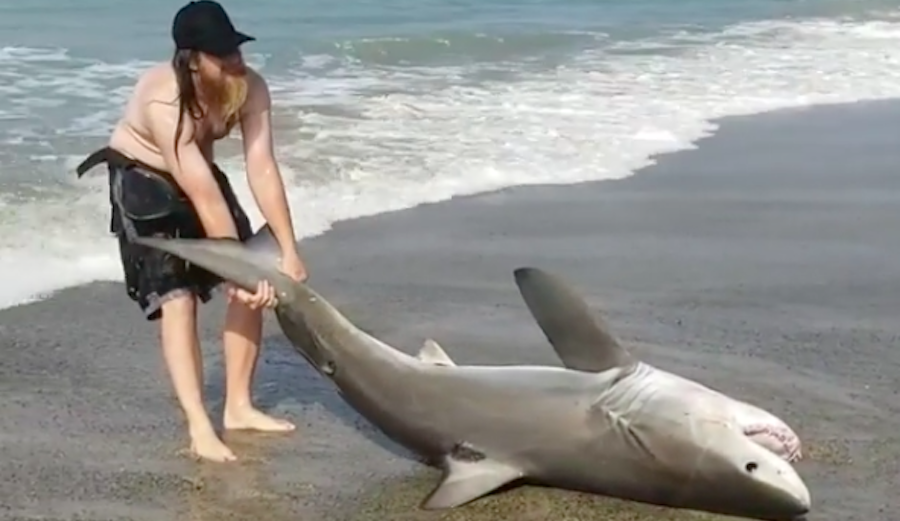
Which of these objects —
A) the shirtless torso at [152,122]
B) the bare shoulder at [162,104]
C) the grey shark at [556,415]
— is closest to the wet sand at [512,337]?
the grey shark at [556,415]

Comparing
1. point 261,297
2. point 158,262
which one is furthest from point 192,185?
point 261,297

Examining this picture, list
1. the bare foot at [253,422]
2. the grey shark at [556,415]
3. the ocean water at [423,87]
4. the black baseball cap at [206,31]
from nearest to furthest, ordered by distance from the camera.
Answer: the grey shark at [556,415]
the black baseball cap at [206,31]
the bare foot at [253,422]
the ocean water at [423,87]

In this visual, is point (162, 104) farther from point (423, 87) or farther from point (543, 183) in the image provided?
point (423, 87)

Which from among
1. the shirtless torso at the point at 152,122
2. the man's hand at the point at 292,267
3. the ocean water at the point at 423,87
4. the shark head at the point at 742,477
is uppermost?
the shirtless torso at the point at 152,122

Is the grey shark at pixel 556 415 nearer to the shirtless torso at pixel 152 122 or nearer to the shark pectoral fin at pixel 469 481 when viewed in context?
the shark pectoral fin at pixel 469 481

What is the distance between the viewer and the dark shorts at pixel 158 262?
4.83 metres

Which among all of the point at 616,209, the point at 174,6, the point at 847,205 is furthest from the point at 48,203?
the point at 174,6

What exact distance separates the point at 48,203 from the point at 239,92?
A: 3.78 m

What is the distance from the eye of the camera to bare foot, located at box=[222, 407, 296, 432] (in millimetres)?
5043

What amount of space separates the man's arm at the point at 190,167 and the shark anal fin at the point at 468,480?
1.13 metres

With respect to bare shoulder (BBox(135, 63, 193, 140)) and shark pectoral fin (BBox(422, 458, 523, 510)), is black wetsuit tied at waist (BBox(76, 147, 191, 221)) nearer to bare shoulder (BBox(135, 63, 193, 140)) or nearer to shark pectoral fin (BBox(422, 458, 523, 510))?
bare shoulder (BBox(135, 63, 193, 140))

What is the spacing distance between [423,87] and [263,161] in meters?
8.73

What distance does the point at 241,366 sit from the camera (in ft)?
16.7

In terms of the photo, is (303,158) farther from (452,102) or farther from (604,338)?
(604,338)
